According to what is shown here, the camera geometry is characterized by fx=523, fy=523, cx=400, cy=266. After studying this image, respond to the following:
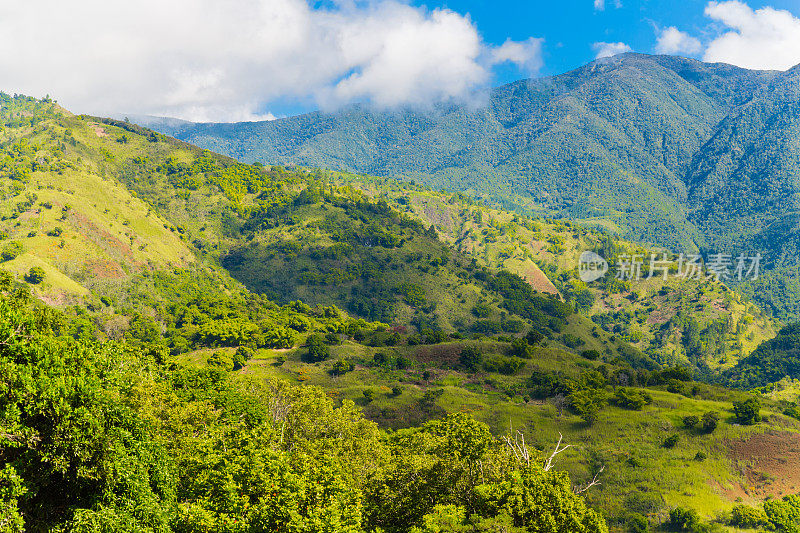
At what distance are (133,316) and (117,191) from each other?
64.0m

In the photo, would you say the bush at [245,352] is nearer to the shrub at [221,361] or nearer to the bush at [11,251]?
the shrub at [221,361]

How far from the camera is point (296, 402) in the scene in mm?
45062

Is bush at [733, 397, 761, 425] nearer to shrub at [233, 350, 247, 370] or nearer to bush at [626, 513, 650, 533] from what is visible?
bush at [626, 513, 650, 533]

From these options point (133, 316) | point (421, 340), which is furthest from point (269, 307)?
point (421, 340)

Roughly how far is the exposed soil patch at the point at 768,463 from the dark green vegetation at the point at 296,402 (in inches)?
18.2

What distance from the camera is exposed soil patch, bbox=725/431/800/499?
64875mm

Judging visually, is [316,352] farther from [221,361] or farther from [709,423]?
[709,423]

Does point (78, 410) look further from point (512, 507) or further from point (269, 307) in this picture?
point (269, 307)

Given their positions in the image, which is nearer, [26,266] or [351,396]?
[351,396]

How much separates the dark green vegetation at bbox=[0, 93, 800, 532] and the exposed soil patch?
0.46m

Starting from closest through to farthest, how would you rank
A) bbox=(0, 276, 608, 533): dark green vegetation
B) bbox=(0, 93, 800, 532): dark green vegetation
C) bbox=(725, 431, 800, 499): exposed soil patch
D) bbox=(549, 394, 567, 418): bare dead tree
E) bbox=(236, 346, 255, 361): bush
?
bbox=(0, 276, 608, 533): dark green vegetation, bbox=(0, 93, 800, 532): dark green vegetation, bbox=(725, 431, 800, 499): exposed soil patch, bbox=(549, 394, 567, 418): bare dead tree, bbox=(236, 346, 255, 361): bush

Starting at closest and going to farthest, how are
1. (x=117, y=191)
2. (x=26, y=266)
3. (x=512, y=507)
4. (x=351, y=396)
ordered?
1. (x=512, y=507)
2. (x=351, y=396)
3. (x=26, y=266)
4. (x=117, y=191)

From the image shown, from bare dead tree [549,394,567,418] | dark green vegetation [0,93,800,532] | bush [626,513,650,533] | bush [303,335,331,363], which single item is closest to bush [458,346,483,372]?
dark green vegetation [0,93,800,532]

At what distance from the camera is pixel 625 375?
10300 centimetres
